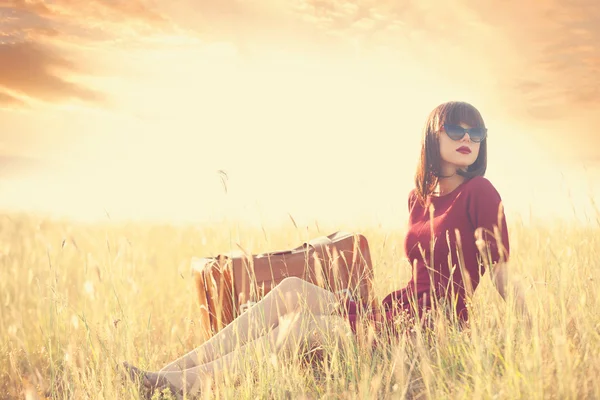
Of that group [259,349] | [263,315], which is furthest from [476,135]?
[259,349]

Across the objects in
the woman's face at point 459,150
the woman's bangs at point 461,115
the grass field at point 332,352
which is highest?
the woman's bangs at point 461,115

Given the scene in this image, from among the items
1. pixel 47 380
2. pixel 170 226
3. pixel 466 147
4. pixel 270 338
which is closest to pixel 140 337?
pixel 47 380

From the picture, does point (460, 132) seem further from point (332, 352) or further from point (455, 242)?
point (332, 352)

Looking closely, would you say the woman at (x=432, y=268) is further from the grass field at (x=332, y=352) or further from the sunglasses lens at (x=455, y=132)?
the grass field at (x=332, y=352)

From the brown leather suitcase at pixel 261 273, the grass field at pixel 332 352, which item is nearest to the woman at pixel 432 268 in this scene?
the grass field at pixel 332 352

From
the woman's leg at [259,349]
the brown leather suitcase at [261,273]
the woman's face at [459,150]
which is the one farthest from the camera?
the brown leather suitcase at [261,273]

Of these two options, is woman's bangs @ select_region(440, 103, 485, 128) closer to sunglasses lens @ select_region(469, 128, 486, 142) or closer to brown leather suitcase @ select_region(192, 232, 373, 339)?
sunglasses lens @ select_region(469, 128, 486, 142)

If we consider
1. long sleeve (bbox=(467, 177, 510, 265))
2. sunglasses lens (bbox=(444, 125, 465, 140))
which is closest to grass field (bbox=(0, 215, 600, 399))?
long sleeve (bbox=(467, 177, 510, 265))

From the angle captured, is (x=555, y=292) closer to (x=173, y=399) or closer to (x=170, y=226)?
(x=173, y=399)

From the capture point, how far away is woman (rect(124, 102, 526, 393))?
9.17 feet

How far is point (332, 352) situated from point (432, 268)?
28.1 inches

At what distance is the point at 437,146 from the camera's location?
10.8 feet

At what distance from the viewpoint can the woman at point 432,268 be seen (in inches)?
110

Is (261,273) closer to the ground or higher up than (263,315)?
higher up
